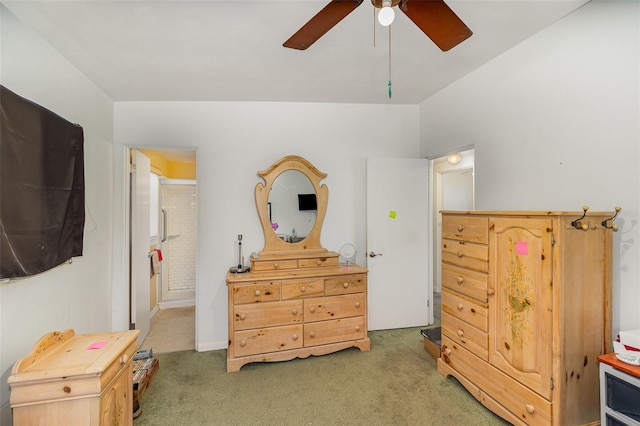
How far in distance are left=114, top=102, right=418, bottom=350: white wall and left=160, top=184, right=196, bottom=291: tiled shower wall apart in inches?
65.9

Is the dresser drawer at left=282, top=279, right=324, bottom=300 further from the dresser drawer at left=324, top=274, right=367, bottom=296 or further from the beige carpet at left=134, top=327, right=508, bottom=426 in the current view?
the beige carpet at left=134, top=327, right=508, bottom=426

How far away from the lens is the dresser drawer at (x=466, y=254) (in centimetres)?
197

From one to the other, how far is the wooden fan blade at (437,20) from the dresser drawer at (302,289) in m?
2.05

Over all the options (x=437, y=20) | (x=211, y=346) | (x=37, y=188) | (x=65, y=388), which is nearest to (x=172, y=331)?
(x=211, y=346)

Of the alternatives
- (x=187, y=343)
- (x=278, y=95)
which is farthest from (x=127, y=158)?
(x=187, y=343)

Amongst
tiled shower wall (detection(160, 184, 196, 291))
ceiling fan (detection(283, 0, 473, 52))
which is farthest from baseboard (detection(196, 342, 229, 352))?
ceiling fan (detection(283, 0, 473, 52))

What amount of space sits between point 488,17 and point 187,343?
12.5 ft

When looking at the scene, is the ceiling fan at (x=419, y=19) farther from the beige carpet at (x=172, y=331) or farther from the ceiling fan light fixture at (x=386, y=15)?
the beige carpet at (x=172, y=331)

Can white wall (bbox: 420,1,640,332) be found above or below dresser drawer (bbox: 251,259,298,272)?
above

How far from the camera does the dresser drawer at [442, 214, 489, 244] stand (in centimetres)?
197

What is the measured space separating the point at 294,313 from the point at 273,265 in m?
→ 0.49

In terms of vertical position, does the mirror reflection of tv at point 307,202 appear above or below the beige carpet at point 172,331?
above

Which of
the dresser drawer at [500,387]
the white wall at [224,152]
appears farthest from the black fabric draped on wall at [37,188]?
the dresser drawer at [500,387]

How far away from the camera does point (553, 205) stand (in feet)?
6.31
